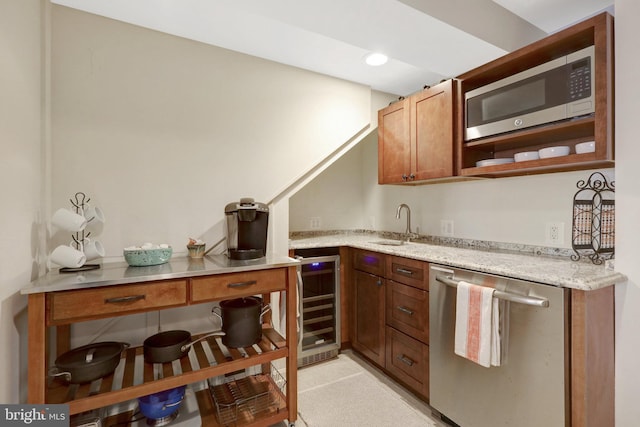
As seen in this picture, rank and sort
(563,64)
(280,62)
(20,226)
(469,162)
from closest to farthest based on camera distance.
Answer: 1. (20,226)
2. (563,64)
3. (469,162)
4. (280,62)

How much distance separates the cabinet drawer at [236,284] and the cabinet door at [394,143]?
1391 mm

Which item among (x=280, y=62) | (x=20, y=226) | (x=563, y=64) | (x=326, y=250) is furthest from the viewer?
(x=326, y=250)

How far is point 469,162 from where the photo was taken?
2.14m

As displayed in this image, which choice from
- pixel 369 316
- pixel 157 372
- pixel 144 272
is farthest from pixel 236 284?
pixel 369 316

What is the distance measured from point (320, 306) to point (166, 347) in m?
1.32

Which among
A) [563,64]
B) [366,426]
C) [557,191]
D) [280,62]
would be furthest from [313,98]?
[366,426]

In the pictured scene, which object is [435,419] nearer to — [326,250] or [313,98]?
[326,250]

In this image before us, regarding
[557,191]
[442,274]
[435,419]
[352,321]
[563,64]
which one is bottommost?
[435,419]

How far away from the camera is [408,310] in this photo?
2.05m

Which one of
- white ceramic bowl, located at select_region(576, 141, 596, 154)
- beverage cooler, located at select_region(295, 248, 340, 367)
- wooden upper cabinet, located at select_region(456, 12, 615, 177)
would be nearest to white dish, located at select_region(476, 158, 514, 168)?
wooden upper cabinet, located at select_region(456, 12, 615, 177)

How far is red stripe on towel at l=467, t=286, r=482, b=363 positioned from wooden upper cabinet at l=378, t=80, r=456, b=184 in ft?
3.01

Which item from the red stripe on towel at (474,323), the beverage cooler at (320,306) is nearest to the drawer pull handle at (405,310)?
the red stripe on towel at (474,323)

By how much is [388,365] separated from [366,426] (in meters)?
0.54

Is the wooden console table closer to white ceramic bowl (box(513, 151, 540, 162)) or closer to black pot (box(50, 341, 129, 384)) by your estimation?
black pot (box(50, 341, 129, 384))
